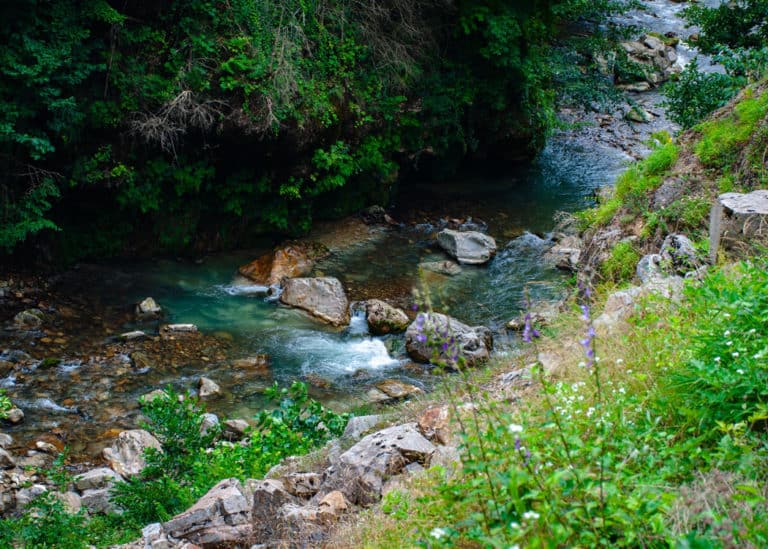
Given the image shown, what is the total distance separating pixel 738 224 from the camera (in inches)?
215

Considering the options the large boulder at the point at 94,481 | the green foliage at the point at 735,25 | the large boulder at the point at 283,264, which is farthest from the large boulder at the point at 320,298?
the green foliage at the point at 735,25

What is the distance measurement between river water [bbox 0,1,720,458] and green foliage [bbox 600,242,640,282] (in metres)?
0.81

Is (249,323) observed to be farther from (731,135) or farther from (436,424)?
(731,135)

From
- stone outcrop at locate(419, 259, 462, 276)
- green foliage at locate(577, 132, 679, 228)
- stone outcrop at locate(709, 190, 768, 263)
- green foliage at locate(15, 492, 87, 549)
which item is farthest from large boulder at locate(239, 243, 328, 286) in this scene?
stone outcrop at locate(709, 190, 768, 263)

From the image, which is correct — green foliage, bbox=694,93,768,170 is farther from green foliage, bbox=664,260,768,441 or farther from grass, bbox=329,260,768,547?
green foliage, bbox=664,260,768,441

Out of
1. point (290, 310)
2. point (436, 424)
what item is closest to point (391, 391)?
point (290, 310)

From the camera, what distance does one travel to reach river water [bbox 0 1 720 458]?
24.3ft

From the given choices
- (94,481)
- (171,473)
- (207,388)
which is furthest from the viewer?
(207,388)

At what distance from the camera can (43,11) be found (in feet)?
26.5

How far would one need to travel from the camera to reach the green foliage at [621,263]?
21.6ft

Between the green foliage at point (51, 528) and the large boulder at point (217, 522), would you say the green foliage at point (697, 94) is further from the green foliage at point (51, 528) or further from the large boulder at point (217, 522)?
the green foliage at point (51, 528)

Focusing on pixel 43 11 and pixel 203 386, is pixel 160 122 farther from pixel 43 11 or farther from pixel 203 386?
pixel 203 386

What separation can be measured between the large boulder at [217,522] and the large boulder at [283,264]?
632 centimetres

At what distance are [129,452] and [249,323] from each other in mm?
3145
